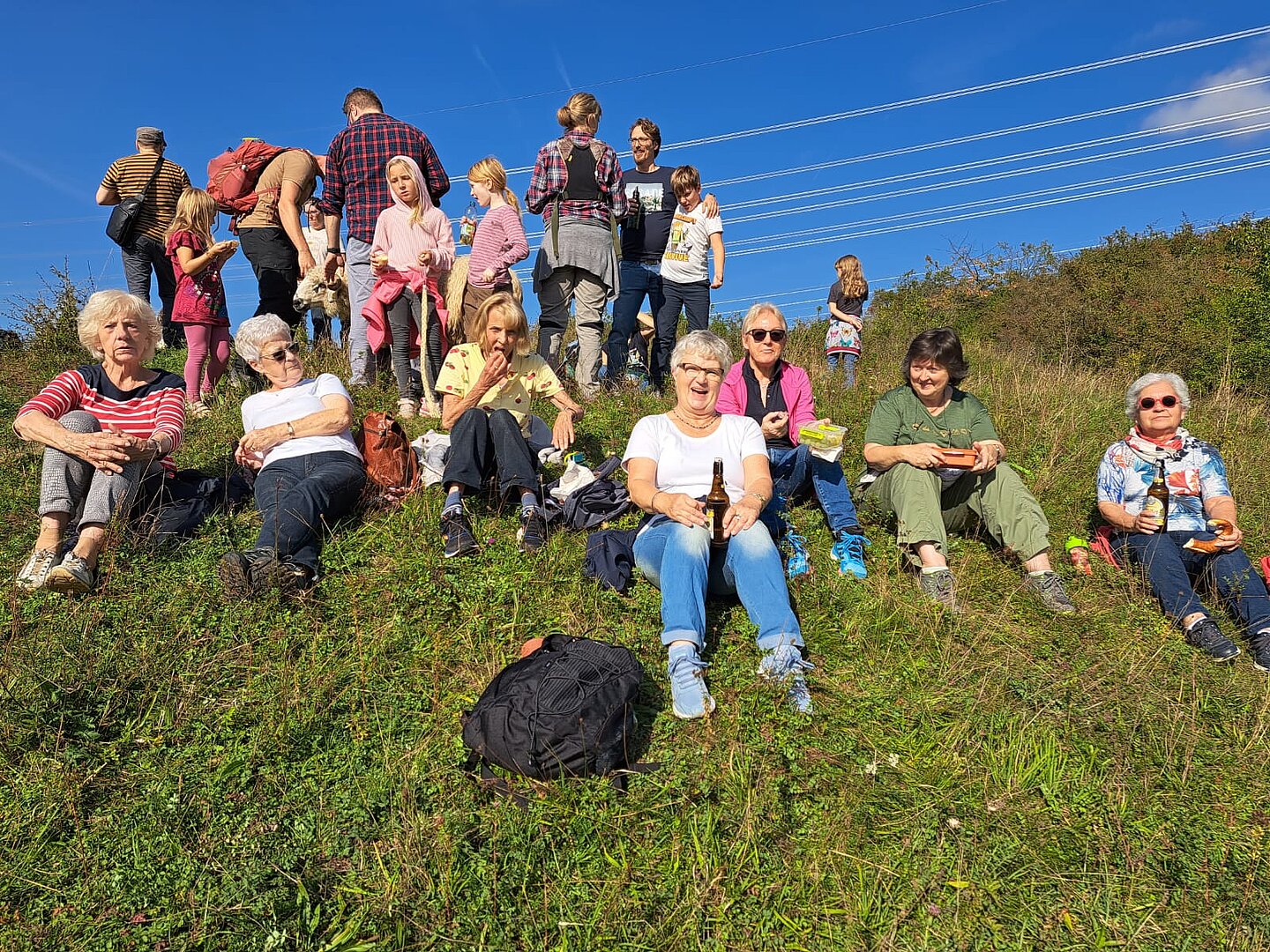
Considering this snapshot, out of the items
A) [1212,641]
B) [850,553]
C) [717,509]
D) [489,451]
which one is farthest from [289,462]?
[1212,641]

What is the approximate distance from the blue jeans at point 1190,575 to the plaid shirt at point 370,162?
665 cm

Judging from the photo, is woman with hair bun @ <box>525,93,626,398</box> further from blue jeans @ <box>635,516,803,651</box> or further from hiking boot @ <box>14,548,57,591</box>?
hiking boot @ <box>14,548,57,591</box>

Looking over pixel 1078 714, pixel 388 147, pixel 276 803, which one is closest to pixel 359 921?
pixel 276 803

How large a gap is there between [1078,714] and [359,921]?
3243 mm

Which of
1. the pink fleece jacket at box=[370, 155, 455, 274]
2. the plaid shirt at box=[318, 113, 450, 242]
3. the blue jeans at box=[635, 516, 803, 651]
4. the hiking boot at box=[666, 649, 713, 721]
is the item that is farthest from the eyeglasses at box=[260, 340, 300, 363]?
the hiking boot at box=[666, 649, 713, 721]

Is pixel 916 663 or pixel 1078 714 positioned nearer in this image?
pixel 1078 714

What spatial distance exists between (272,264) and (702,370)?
5.61 meters

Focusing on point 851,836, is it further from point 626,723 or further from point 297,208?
point 297,208

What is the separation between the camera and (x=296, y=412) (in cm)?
538

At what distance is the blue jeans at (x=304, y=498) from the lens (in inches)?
179

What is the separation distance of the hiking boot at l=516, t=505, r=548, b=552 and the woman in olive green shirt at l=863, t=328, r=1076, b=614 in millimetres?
2275

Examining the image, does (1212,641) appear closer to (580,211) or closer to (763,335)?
(763,335)

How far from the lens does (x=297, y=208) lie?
806 centimetres

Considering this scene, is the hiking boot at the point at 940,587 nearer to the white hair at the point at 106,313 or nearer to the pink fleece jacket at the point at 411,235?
the pink fleece jacket at the point at 411,235
